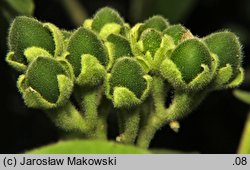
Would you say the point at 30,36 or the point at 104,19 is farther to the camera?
the point at 104,19

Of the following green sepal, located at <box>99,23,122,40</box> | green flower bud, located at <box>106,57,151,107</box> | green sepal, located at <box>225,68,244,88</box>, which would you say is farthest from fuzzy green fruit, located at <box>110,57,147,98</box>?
green sepal, located at <box>225,68,244,88</box>

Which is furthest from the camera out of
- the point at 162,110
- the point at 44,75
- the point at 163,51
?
the point at 162,110

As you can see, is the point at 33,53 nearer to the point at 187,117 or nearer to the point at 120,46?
the point at 120,46

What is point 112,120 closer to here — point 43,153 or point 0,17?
point 0,17

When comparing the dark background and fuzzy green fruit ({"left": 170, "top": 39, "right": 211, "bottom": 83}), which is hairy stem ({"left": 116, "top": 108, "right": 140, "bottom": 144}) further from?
the dark background

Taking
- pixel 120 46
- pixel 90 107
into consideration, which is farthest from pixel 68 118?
pixel 120 46

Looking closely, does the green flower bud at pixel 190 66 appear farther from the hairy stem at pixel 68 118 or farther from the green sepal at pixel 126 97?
the hairy stem at pixel 68 118
